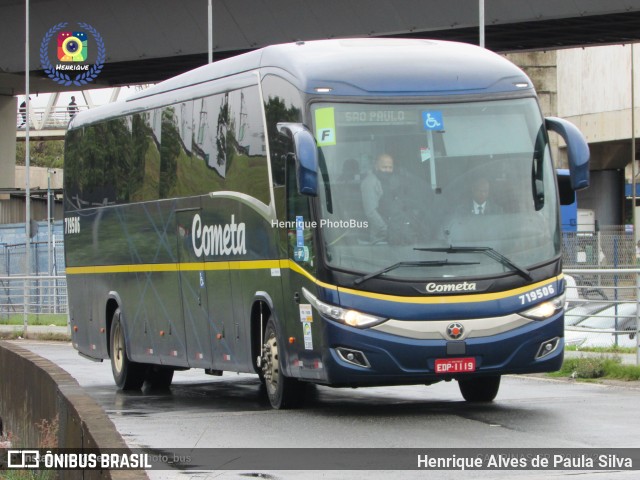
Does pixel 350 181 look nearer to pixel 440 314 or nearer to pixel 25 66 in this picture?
pixel 440 314

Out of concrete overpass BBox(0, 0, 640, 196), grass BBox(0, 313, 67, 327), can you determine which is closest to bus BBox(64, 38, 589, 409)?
concrete overpass BBox(0, 0, 640, 196)

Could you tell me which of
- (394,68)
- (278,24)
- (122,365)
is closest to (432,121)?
(394,68)

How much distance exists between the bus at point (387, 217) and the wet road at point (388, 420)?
0.44m

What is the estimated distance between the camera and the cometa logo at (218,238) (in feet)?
48.8

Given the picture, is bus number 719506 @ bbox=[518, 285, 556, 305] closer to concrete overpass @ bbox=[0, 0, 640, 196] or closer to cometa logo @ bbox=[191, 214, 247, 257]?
cometa logo @ bbox=[191, 214, 247, 257]

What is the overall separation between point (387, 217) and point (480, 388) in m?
2.70

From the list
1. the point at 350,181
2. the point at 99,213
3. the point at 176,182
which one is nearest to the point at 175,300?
the point at 176,182

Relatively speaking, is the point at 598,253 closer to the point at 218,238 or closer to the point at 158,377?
the point at 158,377

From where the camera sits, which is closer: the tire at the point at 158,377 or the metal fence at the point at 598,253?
the tire at the point at 158,377

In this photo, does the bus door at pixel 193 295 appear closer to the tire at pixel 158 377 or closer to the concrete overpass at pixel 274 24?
the tire at pixel 158 377

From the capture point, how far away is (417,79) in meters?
13.2

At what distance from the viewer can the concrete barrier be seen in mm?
7802

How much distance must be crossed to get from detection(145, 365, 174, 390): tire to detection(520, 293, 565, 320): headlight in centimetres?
751

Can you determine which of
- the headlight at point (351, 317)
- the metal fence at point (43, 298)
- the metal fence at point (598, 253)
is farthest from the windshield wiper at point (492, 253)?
the metal fence at point (43, 298)
